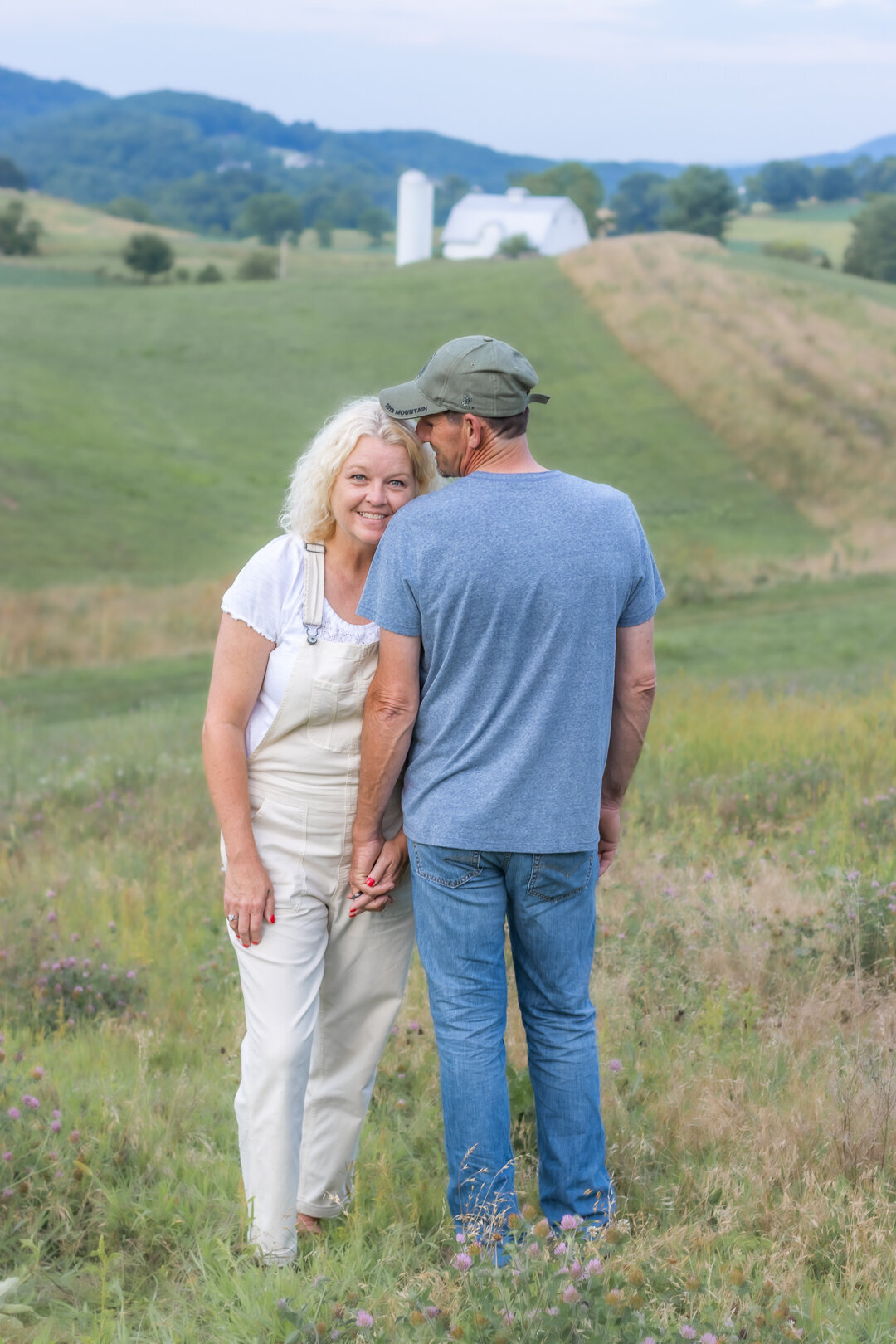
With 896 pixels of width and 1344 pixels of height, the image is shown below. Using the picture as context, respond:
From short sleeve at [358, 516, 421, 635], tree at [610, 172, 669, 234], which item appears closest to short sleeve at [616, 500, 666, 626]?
short sleeve at [358, 516, 421, 635]

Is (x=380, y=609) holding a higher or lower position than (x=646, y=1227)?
higher

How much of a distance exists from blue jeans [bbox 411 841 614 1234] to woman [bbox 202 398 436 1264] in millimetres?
282

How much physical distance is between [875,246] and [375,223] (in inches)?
3120

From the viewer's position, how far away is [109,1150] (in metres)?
→ 3.46

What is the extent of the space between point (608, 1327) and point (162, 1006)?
9.00 feet

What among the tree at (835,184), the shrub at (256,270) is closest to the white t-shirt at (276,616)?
the shrub at (256,270)

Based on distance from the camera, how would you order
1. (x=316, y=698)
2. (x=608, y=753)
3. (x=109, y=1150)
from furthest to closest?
(x=109, y=1150) < (x=608, y=753) < (x=316, y=698)

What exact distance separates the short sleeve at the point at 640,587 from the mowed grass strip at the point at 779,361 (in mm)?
21925

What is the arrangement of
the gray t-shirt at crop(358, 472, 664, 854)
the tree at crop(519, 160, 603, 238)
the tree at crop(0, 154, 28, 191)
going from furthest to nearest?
the tree at crop(0, 154, 28, 191) → the tree at crop(519, 160, 603, 238) → the gray t-shirt at crop(358, 472, 664, 854)

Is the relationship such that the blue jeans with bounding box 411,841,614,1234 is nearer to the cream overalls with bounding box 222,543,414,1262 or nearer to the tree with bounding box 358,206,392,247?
the cream overalls with bounding box 222,543,414,1262

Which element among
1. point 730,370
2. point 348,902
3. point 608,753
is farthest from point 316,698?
point 730,370

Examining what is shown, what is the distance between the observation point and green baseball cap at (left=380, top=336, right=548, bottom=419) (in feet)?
8.78

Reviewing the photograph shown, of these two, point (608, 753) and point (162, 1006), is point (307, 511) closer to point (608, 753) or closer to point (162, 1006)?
point (608, 753)

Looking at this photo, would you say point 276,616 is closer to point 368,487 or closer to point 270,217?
point 368,487
